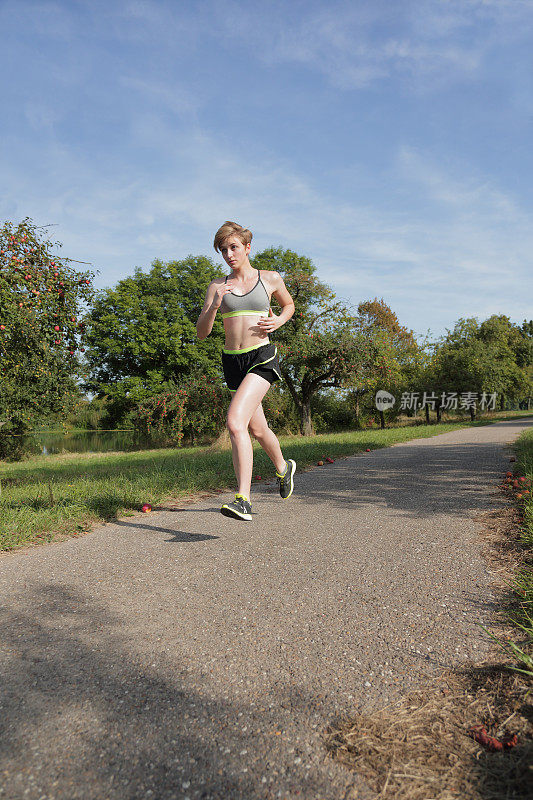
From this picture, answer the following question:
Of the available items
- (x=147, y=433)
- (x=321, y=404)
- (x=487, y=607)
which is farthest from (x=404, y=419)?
(x=487, y=607)

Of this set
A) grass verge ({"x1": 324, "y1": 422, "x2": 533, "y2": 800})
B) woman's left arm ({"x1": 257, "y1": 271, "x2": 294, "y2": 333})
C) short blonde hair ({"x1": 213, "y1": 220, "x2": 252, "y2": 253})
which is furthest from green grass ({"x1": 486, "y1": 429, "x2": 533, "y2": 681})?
short blonde hair ({"x1": 213, "y1": 220, "x2": 252, "y2": 253})

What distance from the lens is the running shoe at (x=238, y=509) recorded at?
A: 3.49 meters

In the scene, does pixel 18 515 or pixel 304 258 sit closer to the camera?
pixel 18 515

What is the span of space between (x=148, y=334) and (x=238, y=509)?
106 feet

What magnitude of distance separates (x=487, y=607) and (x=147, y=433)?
78.5ft

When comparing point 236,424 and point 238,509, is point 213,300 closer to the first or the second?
point 236,424

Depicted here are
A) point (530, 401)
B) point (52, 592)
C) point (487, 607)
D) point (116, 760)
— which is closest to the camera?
point (116, 760)

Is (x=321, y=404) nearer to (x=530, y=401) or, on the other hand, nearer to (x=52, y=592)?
(x=52, y=592)

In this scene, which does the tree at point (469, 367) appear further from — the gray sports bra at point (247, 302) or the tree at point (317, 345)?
the gray sports bra at point (247, 302)

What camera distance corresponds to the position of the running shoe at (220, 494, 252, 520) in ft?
11.5

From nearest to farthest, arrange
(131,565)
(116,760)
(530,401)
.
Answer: (116,760), (131,565), (530,401)

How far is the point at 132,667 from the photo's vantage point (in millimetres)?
1932

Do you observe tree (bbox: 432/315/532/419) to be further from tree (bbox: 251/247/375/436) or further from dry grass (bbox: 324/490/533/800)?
dry grass (bbox: 324/490/533/800)

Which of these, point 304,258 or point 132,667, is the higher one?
point 304,258
